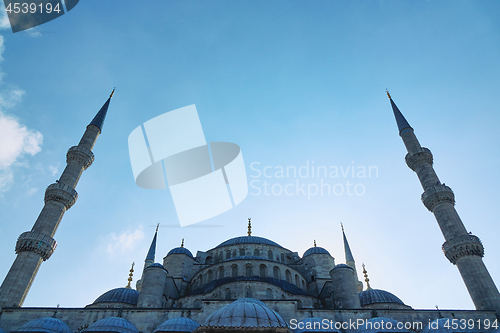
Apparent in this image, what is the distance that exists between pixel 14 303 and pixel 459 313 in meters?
21.3

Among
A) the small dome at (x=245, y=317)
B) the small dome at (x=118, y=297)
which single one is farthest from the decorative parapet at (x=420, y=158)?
the small dome at (x=118, y=297)

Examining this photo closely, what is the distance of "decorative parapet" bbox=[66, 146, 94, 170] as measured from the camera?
23.0 metres

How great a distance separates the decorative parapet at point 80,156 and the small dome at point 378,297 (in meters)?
20.3

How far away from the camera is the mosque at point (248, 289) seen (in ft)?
44.5

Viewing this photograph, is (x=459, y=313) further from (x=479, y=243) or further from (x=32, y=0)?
(x=32, y=0)

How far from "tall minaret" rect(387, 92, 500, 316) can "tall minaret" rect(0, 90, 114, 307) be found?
22.8 metres

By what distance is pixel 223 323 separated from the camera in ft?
24.6

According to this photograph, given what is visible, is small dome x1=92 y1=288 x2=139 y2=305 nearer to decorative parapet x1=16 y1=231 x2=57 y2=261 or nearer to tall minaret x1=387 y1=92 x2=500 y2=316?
decorative parapet x1=16 y1=231 x2=57 y2=261

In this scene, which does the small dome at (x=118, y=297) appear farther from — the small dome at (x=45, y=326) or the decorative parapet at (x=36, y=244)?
the small dome at (x=45, y=326)

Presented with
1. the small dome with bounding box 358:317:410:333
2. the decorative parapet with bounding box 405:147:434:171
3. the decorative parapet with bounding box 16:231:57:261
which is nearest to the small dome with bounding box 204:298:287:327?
the small dome with bounding box 358:317:410:333

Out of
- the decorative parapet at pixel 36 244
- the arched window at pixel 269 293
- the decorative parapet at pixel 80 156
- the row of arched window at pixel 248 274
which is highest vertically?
the decorative parapet at pixel 80 156

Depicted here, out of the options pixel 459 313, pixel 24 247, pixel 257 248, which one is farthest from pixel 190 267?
pixel 459 313

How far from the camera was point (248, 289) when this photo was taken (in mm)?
15438

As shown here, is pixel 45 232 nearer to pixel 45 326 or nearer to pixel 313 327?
pixel 45 326
